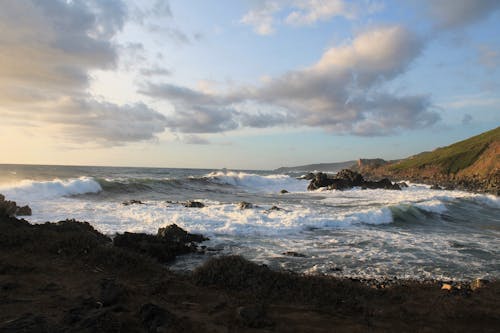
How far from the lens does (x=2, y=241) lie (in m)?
9.64

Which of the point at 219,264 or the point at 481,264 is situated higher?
the point at 219,264

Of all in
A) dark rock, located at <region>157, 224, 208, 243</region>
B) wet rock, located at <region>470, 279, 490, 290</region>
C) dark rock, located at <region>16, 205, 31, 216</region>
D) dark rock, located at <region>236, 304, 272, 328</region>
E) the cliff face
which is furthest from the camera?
the cliff face

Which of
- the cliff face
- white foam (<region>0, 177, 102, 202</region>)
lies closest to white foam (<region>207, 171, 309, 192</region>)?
the cliff face

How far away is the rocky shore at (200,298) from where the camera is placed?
18.2ft

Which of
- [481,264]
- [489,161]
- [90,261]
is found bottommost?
[481,264]

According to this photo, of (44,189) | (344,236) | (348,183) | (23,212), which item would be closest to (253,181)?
(348,183)

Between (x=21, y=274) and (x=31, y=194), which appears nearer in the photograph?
(x=21, y=274)

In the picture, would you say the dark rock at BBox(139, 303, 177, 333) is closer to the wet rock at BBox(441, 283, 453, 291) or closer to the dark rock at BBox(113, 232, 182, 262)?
the dark rock at BBox(113, 232, 182, 262)

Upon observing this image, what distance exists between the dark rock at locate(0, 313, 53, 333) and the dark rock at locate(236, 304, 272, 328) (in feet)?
9.60

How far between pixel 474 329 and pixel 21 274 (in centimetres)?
922

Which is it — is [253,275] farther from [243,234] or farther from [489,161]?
[489,161]

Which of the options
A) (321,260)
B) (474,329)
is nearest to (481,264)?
(321,260)

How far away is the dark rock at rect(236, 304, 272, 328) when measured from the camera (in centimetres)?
574

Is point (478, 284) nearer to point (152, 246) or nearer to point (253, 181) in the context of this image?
point (152, 246)
